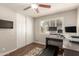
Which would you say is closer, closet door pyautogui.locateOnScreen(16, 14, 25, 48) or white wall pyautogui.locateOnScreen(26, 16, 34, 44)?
white wall pyautogui.locateOnScreen(26, 16, 34, 44)

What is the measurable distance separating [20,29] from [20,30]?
47 millimetres

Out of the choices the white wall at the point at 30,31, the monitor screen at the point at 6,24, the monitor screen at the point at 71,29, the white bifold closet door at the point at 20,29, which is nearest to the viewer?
Answer: the monitor screen at the point at 6,24

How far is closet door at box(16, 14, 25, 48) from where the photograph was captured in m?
3.14

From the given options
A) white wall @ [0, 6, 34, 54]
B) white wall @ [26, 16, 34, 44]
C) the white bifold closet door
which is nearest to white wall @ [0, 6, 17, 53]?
white wall @ [0, 6, 34, 54]

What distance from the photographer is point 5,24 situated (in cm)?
241

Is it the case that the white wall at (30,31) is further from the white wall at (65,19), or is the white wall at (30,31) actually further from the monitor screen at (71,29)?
the monitor screen at (71,29)

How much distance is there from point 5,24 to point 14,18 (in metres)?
0.54

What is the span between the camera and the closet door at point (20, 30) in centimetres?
314

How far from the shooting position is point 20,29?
327 cm

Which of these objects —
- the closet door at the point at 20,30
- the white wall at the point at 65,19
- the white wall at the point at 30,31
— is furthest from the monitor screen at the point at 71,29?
the closet door at the point at 20,30

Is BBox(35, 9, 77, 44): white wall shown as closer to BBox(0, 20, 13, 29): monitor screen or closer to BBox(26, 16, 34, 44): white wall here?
BBox(26, 16, 34, 44): white wall

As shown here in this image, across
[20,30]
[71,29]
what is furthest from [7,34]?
[71,29]

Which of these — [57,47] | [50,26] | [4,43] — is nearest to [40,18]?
[50,26]

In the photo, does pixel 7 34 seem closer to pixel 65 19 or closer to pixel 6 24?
pixel 6 24
